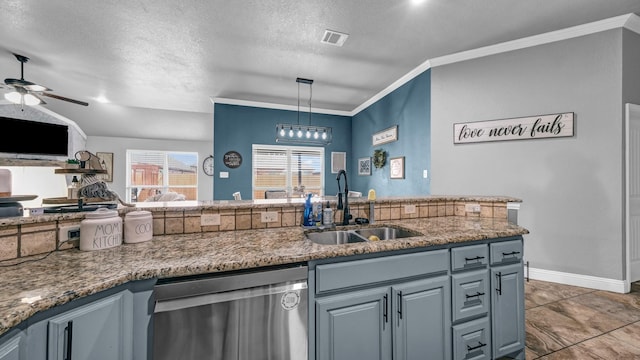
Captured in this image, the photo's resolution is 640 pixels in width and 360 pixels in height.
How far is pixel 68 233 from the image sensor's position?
3.82 feet

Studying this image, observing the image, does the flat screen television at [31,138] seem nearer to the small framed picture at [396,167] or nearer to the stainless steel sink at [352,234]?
the stainless steel sink at [352,234]

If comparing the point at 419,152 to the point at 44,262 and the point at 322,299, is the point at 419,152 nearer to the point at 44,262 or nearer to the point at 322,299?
the point at 322,299

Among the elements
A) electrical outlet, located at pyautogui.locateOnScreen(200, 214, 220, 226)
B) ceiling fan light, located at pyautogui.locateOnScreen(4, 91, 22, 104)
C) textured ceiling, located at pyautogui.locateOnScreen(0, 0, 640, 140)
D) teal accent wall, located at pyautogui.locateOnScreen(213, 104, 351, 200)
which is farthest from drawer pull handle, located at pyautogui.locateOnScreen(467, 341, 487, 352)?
ceiling fan light, located at pyautogui.locateOnScreen(4, 91, 22, 104)

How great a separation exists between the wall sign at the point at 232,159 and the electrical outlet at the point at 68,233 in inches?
149

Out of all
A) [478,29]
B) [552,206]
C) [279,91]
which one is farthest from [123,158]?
[552,206]

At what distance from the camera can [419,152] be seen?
3.55 metres

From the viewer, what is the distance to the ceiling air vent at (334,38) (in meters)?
Result: 2.62

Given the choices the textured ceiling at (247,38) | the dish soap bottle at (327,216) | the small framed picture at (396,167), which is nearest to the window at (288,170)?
the textured ceiling at (247,38)

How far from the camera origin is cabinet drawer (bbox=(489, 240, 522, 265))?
4.87 feet

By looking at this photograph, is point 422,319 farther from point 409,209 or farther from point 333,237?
point 409,209

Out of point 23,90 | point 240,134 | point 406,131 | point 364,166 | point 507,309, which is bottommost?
point 507,309

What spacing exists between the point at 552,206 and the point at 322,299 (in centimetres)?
295

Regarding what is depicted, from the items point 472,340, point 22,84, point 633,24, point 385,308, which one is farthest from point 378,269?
point 22,84

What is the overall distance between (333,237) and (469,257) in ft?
2.64
